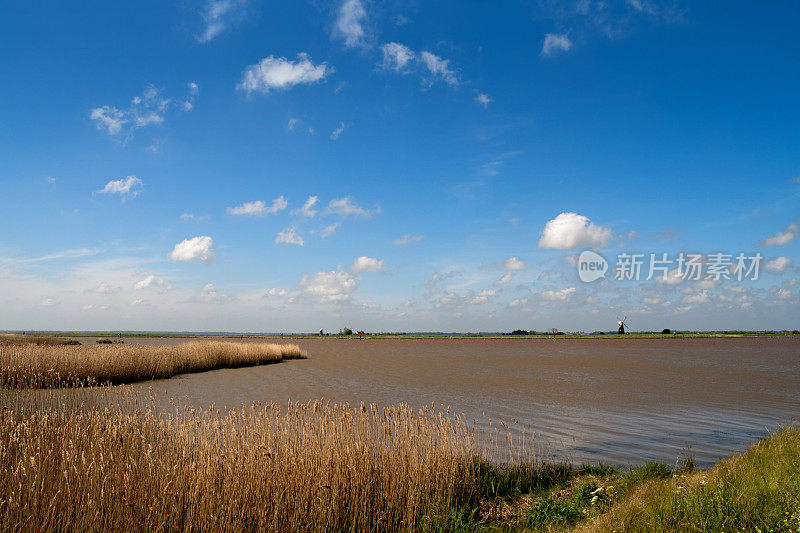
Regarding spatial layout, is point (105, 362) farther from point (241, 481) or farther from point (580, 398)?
point (580, 398)

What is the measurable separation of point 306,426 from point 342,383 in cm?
1497

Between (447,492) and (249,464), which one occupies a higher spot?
(249,464)

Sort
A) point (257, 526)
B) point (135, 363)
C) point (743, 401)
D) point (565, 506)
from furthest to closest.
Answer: point (135, 363)
point (743, 401)
point (565, 506)
point (257, 526)

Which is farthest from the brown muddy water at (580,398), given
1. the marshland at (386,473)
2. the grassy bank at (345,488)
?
the grassy bank at (345,488)

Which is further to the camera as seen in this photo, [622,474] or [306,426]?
[622,474]

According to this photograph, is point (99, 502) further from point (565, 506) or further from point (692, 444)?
point (692, 444)

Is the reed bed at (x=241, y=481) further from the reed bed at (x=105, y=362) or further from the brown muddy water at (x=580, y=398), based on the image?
the reed bed at (x=105, y=362)

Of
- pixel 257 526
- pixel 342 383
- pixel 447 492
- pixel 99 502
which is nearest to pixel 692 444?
pixel 447 492

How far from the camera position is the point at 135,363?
23.1 metres

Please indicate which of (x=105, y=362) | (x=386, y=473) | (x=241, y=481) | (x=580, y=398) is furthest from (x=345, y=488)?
(x=105, y=362)

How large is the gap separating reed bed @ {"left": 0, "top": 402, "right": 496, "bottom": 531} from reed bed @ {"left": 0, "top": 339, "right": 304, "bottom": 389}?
891 cm

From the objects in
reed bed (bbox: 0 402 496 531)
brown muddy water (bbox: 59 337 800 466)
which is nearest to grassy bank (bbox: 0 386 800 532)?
reed bed (bbox: 0 402 496 531)

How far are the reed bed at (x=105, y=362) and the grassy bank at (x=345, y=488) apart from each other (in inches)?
358

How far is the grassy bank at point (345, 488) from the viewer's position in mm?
5105
